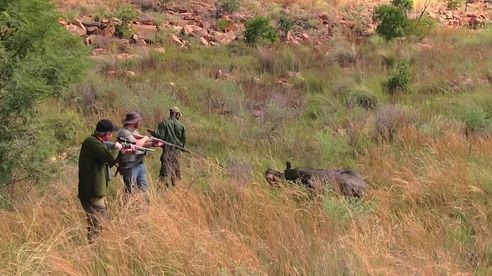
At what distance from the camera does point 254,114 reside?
1336 cm

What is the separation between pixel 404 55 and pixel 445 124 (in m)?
8.33

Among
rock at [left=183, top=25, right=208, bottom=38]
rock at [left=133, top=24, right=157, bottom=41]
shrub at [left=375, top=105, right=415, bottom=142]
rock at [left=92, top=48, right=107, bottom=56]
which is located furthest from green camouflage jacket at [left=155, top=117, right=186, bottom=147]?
rock at [left=183, top=25, right=208, bottom=38]

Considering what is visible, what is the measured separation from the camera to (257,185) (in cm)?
727

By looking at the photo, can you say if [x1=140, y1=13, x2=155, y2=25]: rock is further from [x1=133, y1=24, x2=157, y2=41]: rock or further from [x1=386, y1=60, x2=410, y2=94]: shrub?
[x1=386, y1=60, x2=410, y2=94]: shrub

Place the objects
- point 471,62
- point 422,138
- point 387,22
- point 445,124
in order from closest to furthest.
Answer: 1. point 422,138
2. point 445,124
3. point 471,62
4. point 387,22

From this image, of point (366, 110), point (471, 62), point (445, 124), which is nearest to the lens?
point (445, 124)

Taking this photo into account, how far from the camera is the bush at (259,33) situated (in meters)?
22.7

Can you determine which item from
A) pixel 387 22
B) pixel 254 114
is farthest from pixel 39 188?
pixel 387 22

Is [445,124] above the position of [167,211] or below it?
below

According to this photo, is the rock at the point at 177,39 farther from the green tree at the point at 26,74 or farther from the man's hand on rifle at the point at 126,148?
the man's hand on rifle at the point at 126,148

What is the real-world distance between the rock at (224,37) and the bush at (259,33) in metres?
0.94

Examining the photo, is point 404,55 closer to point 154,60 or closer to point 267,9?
point 154,60

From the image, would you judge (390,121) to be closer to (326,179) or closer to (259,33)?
(326,179)

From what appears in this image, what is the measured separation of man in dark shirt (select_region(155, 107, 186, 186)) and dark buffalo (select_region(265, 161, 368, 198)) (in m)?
1.29
